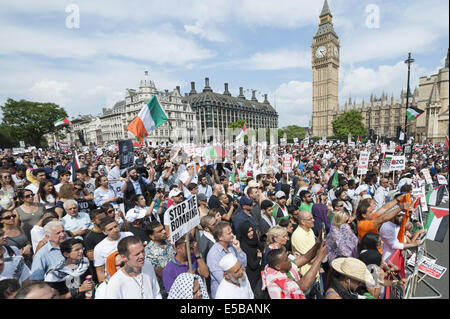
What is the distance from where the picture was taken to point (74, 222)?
3.92 metres

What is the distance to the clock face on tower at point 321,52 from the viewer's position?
271 feet

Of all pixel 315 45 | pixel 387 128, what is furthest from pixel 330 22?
pixel 387 128

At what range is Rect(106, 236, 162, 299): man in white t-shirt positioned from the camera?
7.52 feet

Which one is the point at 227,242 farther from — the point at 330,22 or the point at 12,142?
the point at 330,22

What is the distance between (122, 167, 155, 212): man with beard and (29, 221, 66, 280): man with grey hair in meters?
2.48

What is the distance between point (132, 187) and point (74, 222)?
82.4 inches

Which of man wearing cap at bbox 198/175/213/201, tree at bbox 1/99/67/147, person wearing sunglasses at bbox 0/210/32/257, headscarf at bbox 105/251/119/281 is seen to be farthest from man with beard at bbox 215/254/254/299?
tree at bbox 1/99/67/147

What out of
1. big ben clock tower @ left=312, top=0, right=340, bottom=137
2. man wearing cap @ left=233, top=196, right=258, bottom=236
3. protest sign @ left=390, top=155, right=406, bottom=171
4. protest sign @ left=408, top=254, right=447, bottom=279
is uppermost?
big ben clock tower @ left=312, top=0, right=340, bottom=137

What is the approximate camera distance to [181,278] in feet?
7.31

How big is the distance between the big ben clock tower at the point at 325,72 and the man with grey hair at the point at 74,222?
92.7 m

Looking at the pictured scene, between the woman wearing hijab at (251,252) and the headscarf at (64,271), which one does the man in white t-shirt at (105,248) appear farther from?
the woman wearing hijab at (251,252)

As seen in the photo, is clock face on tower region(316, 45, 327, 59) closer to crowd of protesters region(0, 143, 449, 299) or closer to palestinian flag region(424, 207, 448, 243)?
crowd of protesters region(0, 143, 449, 299)

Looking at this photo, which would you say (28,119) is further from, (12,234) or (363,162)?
(363,162)

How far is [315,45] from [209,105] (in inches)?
1731
